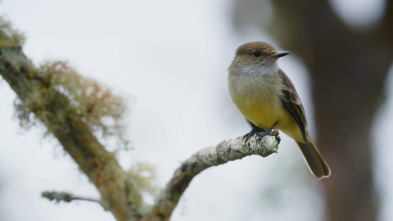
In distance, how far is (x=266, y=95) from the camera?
12.3ft

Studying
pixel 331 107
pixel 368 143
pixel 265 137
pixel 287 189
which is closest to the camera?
pixel 265 137

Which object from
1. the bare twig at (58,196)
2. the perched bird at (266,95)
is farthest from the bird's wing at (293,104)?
the bare twig at (58,196)

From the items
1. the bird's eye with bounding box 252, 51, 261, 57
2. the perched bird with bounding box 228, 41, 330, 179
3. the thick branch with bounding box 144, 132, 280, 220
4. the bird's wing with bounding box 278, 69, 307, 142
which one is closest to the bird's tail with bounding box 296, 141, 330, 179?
the perched bird with bounding box 228, 41, 330, 179

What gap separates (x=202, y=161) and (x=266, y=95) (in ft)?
4.08

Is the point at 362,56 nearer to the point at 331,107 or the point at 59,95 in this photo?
the point at 331,107

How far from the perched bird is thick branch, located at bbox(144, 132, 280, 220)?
0.80 meters

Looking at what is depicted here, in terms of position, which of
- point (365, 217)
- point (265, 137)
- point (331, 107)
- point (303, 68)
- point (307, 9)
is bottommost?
point (365, 217)

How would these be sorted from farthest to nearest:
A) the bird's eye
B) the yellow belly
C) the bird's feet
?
1. the bird's eye
2. the yellow belly
3. the bird's feet

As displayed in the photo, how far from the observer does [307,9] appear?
6.89 m

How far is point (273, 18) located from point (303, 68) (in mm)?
927

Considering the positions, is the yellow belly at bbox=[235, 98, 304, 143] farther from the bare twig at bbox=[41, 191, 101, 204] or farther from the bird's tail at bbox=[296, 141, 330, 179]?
the bare twig at bbox=[41, 191, 101, 204]

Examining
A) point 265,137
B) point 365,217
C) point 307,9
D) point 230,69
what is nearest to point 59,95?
point 265,137

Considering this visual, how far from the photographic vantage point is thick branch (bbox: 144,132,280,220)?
2406 mm

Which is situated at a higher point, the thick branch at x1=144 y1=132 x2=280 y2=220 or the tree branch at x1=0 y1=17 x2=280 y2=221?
the tree branch at x1=0 y1=17 x2=280 y2=221
